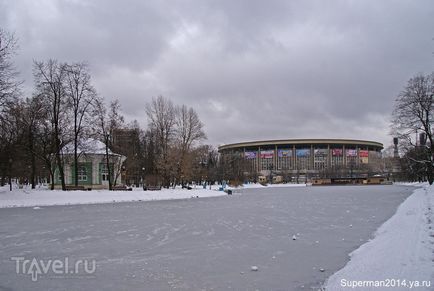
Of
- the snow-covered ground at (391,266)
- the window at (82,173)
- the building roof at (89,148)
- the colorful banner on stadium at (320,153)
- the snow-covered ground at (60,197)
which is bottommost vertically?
the snow-covered ground at (60,197)

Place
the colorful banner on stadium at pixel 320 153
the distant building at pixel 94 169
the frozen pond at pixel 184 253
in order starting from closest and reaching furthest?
the frozen pond at pixel 184 253 → the distant building at pixel 94 169 → the colorful banner on stadium at pixel 320 153

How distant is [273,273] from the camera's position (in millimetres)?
9000

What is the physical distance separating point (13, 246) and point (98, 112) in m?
38.9

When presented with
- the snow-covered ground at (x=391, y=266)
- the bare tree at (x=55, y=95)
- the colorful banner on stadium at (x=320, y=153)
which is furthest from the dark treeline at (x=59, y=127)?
the colorful banner on stadium at (x=320, y=153)

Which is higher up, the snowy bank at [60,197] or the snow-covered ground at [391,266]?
the snow-covered ground at [391,266]

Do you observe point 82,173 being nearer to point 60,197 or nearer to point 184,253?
point 60,197

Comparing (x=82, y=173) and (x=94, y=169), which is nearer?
(x=82, y=173)

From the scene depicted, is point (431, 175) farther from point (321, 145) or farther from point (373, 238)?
point (321, 145)

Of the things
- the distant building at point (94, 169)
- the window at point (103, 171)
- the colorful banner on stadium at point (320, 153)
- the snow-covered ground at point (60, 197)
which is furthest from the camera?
the colorful banner on stadium at point (320, 153)

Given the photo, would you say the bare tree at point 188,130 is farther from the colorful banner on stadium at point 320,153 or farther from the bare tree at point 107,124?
the colorful banner on stadium at point 320,153

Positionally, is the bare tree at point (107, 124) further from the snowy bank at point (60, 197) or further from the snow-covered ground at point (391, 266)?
the snow-covered ground at point (391, 266)

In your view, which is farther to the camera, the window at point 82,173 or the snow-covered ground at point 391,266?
the window at point 82,173

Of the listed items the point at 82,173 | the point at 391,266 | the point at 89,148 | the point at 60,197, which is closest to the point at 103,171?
the point at 82,173

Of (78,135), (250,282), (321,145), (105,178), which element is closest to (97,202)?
(78,135)
